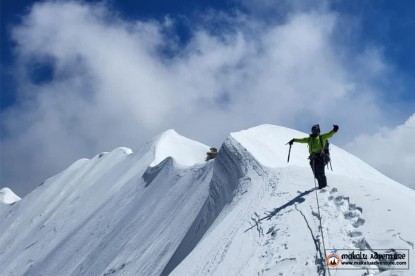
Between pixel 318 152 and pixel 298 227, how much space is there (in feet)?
9.25

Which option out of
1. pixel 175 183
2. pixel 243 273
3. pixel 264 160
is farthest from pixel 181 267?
pixel 175 183

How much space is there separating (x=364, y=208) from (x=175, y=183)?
2237 centimetres

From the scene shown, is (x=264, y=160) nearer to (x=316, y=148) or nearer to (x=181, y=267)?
(x=316, y=148)

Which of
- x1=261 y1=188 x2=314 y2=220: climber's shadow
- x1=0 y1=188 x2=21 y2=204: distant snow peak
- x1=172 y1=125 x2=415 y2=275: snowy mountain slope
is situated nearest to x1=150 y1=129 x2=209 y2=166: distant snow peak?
x1=172 y1=125 x2=415 y2=275: snowy mountain slope

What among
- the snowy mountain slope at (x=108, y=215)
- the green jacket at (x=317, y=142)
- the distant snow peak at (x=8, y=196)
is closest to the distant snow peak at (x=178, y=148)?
the snowy mountain slope at (x=108, y=215)

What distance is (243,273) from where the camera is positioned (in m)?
7.18

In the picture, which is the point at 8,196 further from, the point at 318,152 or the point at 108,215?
the point at 318,152

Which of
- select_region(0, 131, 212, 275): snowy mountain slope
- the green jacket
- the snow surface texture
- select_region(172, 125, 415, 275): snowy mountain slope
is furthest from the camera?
select_region(0, 131, 212, 275): snowy mountain slope
